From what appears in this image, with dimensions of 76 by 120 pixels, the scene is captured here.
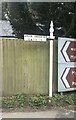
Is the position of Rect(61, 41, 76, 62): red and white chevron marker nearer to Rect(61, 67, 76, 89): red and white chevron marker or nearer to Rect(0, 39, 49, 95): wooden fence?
Rect(61, 67, 76, 89): red and white chevron marker

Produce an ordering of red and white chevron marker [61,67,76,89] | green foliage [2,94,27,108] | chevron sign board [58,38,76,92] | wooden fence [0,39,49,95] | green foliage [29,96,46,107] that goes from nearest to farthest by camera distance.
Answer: green foliage [2,94,27,108] < green foliage [29,96,46,107] < wooden fence [0,39,49,95] < chevron sign board [58,38,76,92] < red and white chevron marker [61,67,76,89]

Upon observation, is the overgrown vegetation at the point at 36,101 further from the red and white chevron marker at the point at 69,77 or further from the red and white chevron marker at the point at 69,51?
the red and white chevron marker at the point at 69,51

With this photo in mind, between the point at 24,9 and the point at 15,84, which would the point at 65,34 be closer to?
the point at 24,9

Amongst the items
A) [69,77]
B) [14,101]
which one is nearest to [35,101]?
[14,101]

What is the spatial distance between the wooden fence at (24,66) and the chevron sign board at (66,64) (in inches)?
15.2

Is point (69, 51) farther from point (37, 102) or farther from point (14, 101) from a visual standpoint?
point (14, 101)

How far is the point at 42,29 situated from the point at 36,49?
1.61 metres

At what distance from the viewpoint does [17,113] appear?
6.69 meters

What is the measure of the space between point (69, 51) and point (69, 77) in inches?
30.9

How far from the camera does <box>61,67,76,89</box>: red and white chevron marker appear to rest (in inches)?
330

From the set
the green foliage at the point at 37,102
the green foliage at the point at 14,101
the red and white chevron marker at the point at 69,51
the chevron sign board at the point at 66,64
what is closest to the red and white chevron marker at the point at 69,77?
the chevron sign board at the point at 66,64

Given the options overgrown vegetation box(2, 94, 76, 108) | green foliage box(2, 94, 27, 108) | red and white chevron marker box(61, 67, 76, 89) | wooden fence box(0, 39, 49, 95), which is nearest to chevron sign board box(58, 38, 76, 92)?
red and white chevron marker box(61, 67, 76, 89)

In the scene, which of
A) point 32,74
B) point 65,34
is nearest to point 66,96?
point 32,74

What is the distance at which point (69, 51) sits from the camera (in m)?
8.43
